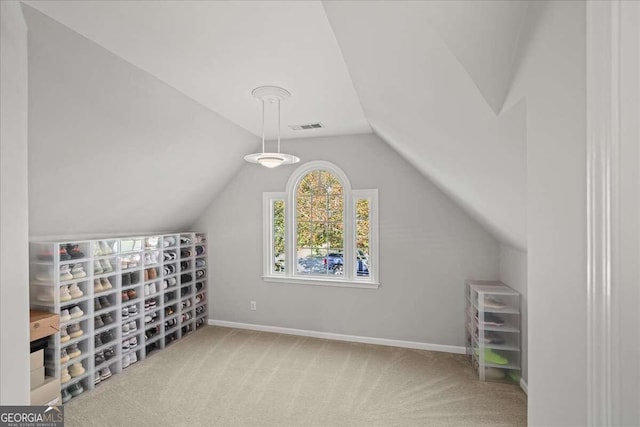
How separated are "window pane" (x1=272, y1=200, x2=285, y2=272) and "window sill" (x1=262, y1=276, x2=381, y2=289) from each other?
0.54 feet

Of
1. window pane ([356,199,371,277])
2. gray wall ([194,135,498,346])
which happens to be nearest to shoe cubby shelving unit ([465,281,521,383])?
gray wall ([194,135,498,346])

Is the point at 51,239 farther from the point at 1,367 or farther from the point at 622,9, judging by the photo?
the point at 622,9

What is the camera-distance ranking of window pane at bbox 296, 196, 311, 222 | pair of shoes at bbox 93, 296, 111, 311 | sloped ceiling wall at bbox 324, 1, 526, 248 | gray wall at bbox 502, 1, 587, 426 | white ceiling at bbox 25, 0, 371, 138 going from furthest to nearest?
window pane at bbox 296, 196, 311, 222
pair of shoes at bbox 93, 296, 111, 311
white ceiling at bbox 25, 0, 371, 138
sloped ceiling wall at bbox 324, 1, 526, 248
gray wall at bbox 502, 1, 587, 426

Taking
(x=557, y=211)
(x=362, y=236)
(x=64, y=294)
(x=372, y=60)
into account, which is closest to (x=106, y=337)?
(x=64, y=294)

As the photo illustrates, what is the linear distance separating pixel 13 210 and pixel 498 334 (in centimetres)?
355

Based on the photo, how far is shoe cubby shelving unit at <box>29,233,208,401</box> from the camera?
8.52 feet

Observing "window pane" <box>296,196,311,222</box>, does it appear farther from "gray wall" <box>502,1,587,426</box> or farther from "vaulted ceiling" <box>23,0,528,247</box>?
"gray wall" <box>502,1,587,426</box>

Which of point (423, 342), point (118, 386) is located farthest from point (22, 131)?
point (423, 342)

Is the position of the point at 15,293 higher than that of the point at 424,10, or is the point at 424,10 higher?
the point at 424,10

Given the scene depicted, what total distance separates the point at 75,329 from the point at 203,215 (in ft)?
6.61

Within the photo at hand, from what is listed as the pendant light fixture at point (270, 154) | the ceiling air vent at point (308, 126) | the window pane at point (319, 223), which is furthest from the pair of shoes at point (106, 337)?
the ceiling air vent at point (308, 126)

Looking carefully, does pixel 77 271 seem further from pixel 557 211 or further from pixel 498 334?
pixel 498 334

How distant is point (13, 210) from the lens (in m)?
1.08

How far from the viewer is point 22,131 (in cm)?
111
